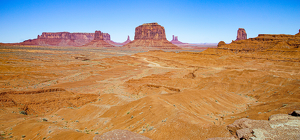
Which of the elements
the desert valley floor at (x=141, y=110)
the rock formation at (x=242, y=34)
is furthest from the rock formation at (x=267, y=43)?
the rock formation at (x=242, y=34)

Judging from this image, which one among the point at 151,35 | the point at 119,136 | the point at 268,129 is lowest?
the point at 119,136

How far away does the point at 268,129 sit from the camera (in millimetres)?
8352

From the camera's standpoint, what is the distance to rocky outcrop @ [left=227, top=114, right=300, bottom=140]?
778 centimetres

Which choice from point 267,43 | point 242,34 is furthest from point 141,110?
point 242,34

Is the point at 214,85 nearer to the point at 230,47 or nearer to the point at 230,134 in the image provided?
the point at 230,134

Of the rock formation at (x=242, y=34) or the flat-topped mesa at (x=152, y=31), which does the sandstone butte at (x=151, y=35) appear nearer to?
the flat-topped mesa at (x=152, y=31)

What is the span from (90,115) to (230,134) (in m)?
11.2

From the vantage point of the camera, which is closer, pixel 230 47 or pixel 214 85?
pixel 214 85

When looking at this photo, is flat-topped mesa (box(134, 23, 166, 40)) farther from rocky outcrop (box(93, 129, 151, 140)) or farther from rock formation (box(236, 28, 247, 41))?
rocky outcrop (box(93, 129, 151, 140))

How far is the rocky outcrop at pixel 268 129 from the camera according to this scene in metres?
7.78

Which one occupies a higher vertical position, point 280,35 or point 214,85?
point 280,35

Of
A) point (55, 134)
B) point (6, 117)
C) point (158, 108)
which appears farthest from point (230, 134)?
point (6, 117)

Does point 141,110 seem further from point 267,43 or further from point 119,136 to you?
point 267,43

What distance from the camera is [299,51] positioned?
184 ft
